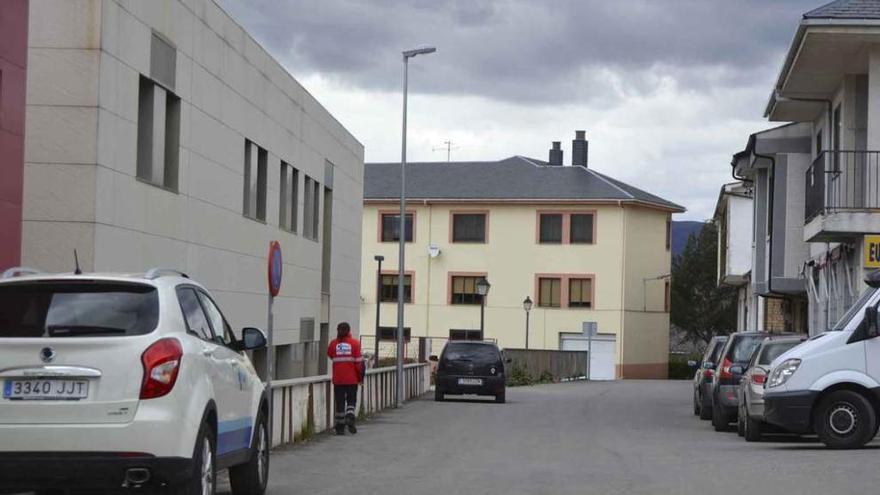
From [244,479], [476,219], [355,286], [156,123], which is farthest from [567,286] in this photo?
[244,479]

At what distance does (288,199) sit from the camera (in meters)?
36.3

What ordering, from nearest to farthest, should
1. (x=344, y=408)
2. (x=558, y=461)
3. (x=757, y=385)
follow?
(x=558, y=461) < (x=757, y=385) < (x=344, y=408)

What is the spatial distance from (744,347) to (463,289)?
5049 cm

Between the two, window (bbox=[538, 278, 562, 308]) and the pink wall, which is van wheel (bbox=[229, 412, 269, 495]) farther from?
window (bbox=[538, 278, 562, 308])

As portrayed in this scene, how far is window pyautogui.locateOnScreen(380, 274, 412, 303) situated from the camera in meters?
75.2

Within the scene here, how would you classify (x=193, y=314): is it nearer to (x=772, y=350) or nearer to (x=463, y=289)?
(x=772, y=350)

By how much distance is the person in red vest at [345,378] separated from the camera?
73.4ft

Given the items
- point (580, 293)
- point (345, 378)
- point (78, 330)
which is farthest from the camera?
point (580, 293)

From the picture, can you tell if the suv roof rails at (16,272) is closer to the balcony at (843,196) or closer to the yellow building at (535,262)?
the balcony at (843,196)

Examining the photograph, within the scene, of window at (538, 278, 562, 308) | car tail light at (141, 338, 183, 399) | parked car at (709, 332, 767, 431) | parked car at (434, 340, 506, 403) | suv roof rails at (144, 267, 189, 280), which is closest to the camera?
car tail light at (141, 338, 183, 399)

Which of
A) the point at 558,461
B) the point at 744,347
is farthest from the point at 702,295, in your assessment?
the point at 558,461

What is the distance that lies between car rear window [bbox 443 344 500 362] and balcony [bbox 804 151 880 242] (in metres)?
11.7

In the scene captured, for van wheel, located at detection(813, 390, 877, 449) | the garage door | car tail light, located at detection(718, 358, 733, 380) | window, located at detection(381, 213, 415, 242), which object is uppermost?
window, located at detection(381, 213, 415, 242)

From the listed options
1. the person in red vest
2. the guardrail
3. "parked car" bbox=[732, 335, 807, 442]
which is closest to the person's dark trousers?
the person in red vest
